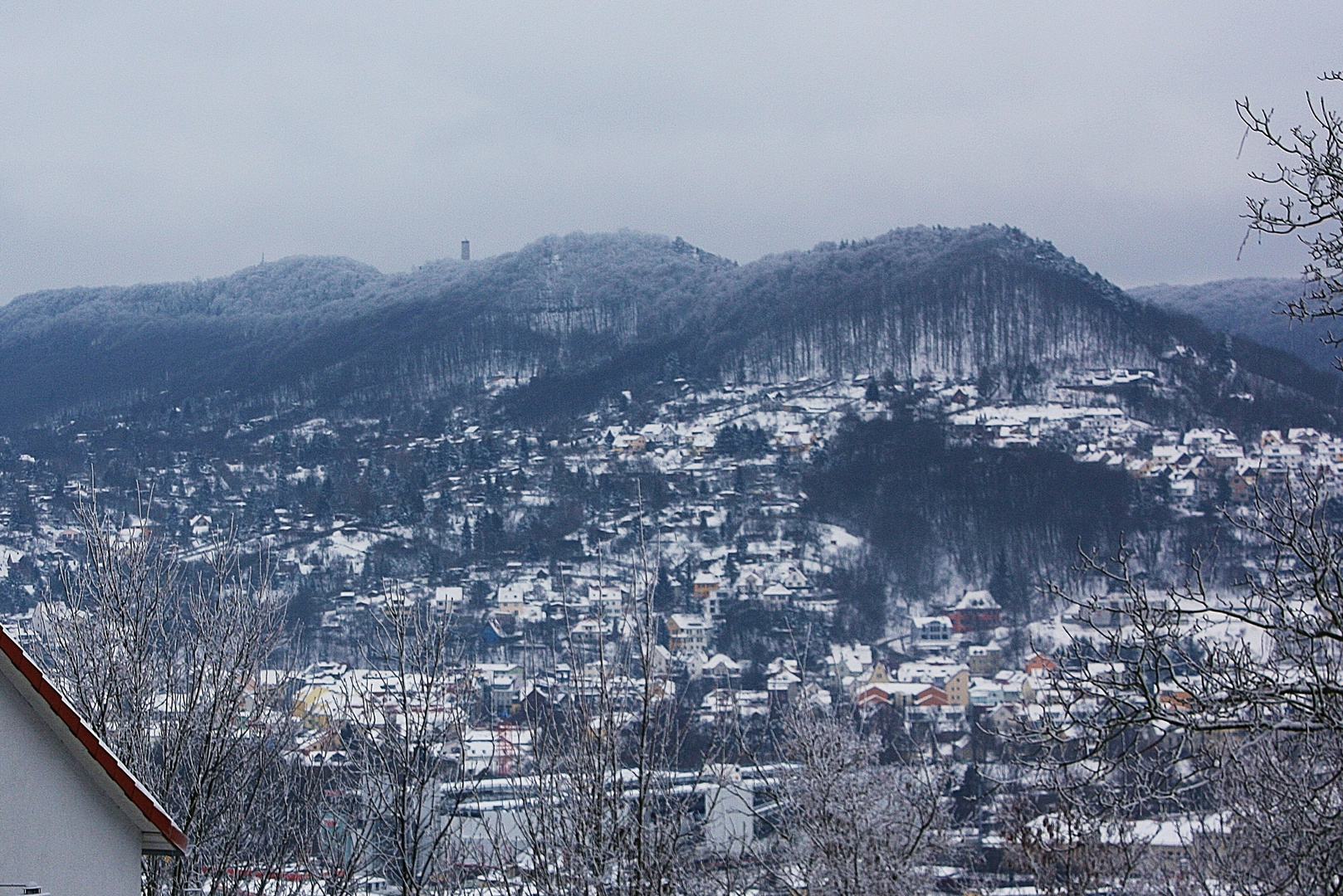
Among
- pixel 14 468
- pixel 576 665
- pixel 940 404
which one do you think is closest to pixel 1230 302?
pixel 940 404

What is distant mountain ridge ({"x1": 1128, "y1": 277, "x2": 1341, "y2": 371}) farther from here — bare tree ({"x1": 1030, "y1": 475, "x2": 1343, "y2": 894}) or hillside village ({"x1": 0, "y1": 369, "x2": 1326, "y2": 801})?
bare tree ({"x1": 1030, "y1": 475, "x2": 1343, "y2": 894})

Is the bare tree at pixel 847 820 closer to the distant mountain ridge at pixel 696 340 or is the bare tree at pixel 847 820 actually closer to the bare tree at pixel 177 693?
the bare tree at pixel 177 693

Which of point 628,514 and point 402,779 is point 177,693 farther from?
point 628,514

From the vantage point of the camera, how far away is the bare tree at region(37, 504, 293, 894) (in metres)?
12.3

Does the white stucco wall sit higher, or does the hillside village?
the white stucco wall

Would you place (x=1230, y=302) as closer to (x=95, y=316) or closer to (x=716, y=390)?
(x=716, y=390)

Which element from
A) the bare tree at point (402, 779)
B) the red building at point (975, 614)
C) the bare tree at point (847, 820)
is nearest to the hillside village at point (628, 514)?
the red building at point (975, 614)

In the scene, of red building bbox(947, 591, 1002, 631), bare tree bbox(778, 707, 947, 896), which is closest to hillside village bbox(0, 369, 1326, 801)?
red building bbox(947, 591, 1002, 631)

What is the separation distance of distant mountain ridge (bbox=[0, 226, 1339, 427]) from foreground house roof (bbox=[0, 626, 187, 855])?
15782 centimetres

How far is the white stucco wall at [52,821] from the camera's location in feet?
18.2

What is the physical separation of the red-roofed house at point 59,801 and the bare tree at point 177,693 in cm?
536

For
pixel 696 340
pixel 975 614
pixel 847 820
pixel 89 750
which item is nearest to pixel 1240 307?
pixel 696 340

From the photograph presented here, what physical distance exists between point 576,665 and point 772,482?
443 feet

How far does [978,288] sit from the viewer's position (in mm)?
176250
